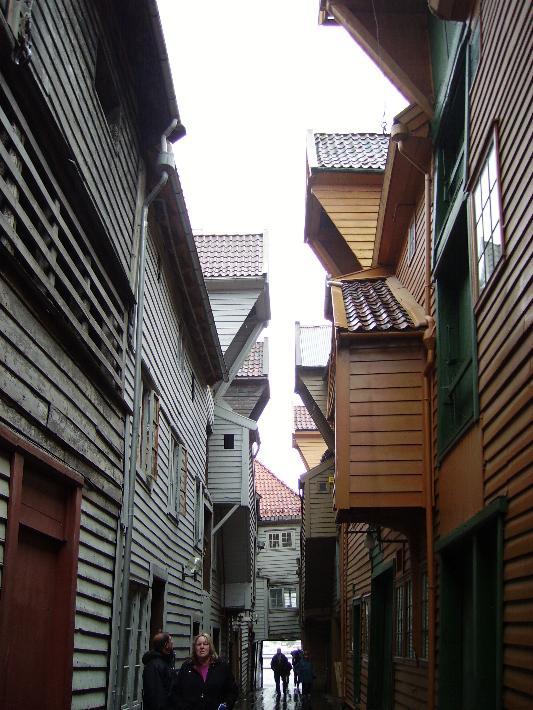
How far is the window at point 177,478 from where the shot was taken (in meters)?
13.6

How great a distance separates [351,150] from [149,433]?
26.5ft

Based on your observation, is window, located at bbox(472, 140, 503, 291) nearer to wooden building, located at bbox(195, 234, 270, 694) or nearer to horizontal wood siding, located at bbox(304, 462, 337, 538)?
wooden building, located at bbox(195, 234, 270, 694)

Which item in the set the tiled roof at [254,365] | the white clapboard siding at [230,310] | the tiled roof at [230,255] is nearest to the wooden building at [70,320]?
the white clapboard siding at [230,310]

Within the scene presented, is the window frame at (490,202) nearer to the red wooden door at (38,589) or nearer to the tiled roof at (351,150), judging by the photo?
the red wooden door at (38,589)

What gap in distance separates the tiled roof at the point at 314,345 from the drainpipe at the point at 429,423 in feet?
37.6

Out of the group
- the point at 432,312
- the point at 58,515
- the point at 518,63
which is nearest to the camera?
the point at 518,63

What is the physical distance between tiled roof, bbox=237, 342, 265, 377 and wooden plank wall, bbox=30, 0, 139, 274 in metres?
14.0

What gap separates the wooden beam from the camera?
1001cm

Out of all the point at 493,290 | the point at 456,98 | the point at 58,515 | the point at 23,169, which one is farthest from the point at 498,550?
the point at 456,98

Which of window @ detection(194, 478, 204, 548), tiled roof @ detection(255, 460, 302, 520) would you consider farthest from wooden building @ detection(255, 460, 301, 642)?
window @ detection(194, 478, 204, 548)

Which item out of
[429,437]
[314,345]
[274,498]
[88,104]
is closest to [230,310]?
[314,345]

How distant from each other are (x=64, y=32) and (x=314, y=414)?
15444 mm

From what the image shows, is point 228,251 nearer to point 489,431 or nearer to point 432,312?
point 432,312

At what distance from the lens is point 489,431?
22.1ft
